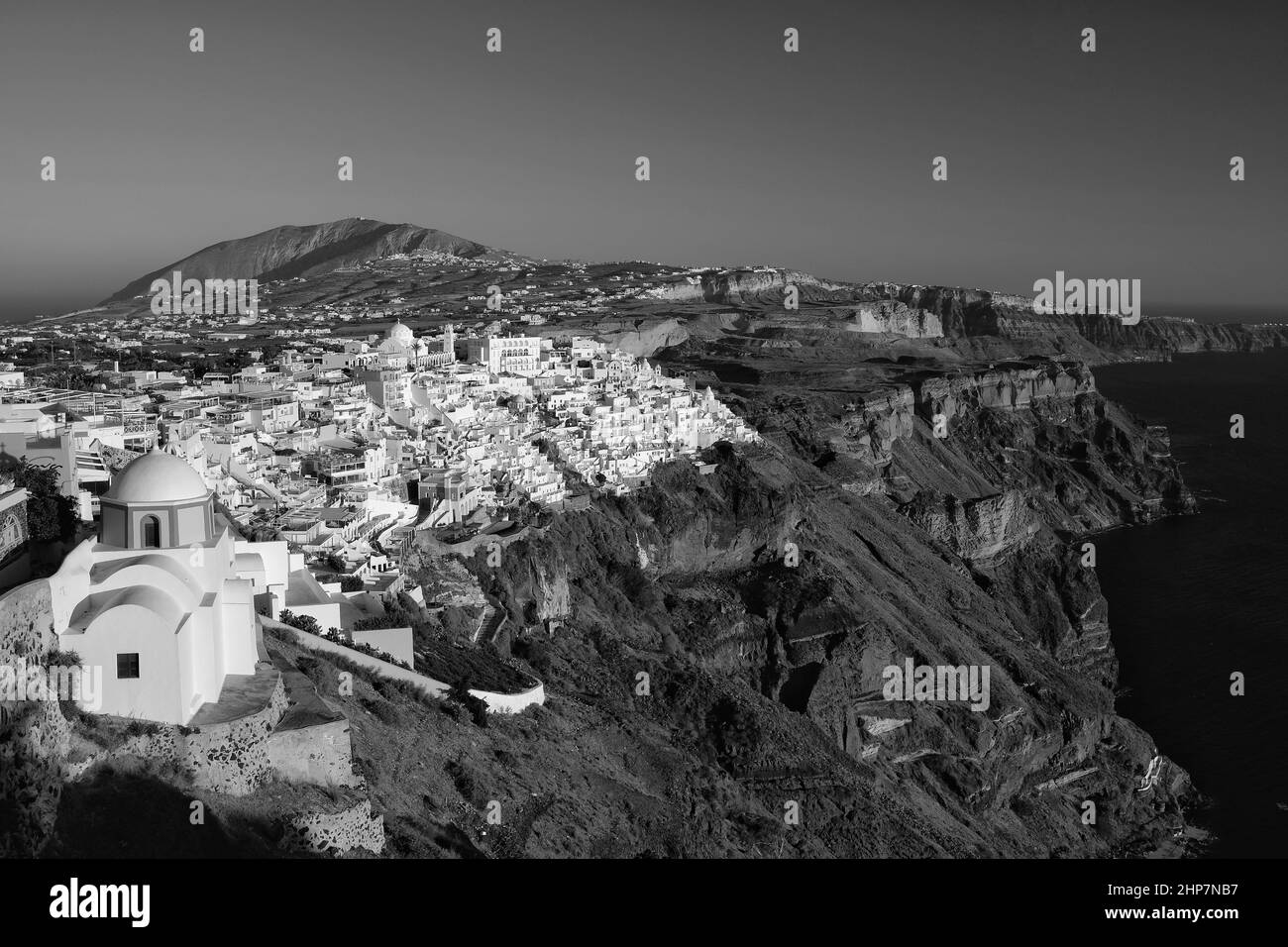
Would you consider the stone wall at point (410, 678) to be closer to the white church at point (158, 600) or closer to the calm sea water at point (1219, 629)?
the white church at point (158, 600)

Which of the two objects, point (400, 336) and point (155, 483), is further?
point (400, 336)

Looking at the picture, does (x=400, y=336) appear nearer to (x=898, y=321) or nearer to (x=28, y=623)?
(x=28, y=623)

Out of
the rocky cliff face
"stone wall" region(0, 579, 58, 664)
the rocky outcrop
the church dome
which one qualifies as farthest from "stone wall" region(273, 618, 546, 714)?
the rocky outcrop

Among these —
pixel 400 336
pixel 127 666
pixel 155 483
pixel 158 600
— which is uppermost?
pixel 400 336

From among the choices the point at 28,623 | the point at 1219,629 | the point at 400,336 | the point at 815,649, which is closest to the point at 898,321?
the point at 400,336

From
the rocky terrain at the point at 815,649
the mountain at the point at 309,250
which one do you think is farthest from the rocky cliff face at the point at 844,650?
the mountain at the point at 309,250

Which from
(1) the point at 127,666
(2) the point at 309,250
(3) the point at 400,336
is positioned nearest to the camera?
(1) the point at 127,666

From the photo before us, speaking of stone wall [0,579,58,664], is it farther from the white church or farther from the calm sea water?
the calm sea water

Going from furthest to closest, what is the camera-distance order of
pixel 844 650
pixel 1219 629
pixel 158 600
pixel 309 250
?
pixel 309 250 → pixel 1219 629 → pixel 844 650 → pixel 158 600
